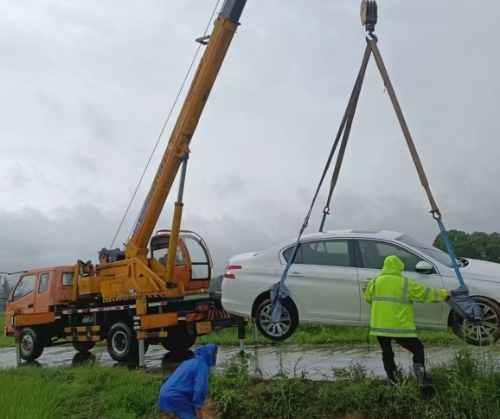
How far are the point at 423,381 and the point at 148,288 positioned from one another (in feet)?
23.2

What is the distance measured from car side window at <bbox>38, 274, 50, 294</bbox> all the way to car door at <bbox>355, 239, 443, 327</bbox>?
9.09 metres

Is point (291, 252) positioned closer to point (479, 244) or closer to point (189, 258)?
point (189, 258)

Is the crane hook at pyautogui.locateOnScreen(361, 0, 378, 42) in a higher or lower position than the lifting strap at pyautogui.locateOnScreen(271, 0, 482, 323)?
higher

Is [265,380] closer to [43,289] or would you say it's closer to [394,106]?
[394,106]

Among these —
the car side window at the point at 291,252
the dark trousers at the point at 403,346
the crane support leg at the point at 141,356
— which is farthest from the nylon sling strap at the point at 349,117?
the crane support leg at the point at 141,356

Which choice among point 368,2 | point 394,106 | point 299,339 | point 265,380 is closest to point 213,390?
point 265,380

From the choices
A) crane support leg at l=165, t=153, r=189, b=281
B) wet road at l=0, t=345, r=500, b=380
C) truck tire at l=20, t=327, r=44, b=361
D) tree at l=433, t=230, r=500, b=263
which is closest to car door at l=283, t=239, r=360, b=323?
wet road at l=0, t=345, r=500, b=380

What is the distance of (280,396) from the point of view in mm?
7438

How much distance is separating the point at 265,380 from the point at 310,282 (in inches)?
56.9

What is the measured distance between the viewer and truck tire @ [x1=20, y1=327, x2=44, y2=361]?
14508 mm

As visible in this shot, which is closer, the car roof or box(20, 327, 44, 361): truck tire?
the car roof

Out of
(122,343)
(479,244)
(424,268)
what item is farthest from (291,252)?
(479,244)

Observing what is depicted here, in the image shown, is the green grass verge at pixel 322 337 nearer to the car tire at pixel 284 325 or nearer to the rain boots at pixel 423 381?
the car tire at pixel 284 325

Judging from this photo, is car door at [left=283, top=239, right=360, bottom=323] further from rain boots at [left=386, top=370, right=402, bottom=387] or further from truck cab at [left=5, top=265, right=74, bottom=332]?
truck cab at [left=5, top=265, right=74, bottom=332]
